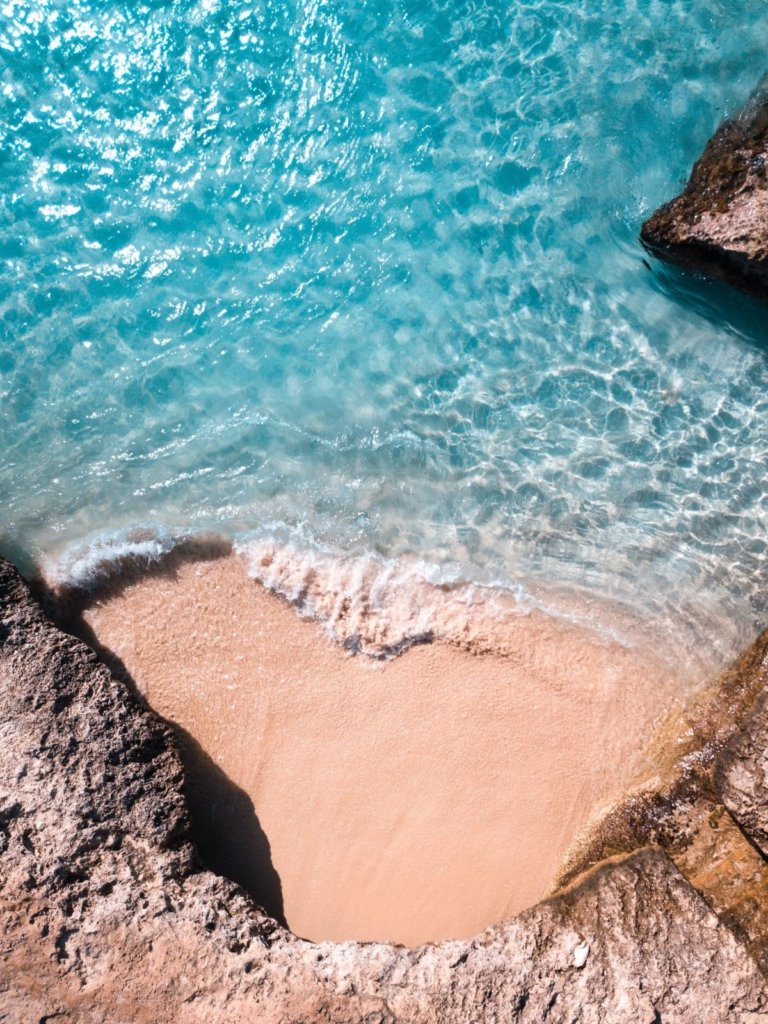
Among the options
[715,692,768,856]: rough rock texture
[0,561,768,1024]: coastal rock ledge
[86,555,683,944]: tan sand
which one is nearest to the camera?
[0,561,768,1024]: coastal rock ledge

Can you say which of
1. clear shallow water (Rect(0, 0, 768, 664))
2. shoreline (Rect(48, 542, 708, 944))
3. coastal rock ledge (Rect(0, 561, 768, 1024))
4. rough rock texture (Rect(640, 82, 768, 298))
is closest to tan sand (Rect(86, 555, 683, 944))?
shoreline (Rect(48, 542, 708, 944))

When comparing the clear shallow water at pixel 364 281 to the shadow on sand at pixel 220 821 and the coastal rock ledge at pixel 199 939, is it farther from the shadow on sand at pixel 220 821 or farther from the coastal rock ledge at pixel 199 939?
the coastal rock ledge at pixel 199 939

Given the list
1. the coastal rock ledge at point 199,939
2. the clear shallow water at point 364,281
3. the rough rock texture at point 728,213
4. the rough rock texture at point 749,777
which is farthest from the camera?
the clear shallow water at point 364,281

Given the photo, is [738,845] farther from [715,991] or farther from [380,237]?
[380,237]

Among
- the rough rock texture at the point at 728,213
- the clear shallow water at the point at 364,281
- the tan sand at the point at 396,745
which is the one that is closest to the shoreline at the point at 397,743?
the tan sand at the point at 396,745

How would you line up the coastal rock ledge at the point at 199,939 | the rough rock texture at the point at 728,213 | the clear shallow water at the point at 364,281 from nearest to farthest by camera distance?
the coastal rock ledge at the point at 199,939 → the rough rock texture at the point at 728,213 → the clear shallow water at the point at 364,281

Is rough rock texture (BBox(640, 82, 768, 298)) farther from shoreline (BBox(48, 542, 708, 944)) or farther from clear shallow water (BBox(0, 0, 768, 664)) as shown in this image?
shoreline (BBox(48, 542, 708, 944))

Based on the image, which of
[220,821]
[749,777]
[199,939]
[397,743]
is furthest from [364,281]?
[199,939]

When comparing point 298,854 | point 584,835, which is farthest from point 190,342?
point 584,835
